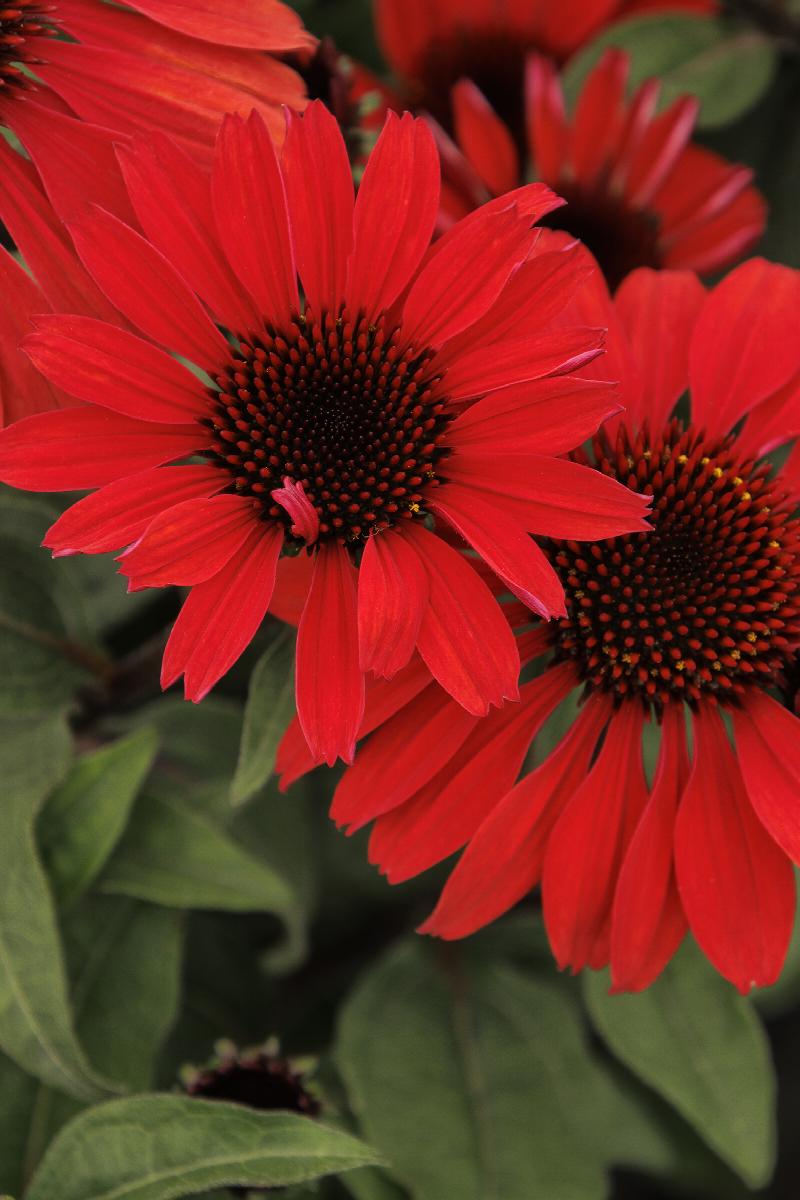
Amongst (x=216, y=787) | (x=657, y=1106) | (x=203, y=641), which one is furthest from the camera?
(x=657, y=1106)

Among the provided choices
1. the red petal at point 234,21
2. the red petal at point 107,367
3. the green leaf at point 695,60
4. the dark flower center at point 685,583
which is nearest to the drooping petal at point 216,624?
the red petal at point 107,367

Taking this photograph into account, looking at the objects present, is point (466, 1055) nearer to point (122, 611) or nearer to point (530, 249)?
point (122, 611)

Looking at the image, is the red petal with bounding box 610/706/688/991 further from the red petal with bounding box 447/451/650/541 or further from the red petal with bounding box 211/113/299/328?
the red petal with bounding box 211/113/299/328

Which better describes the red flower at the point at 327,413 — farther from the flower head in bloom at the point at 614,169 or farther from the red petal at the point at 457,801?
the flower head in bloom at the point at 614,169

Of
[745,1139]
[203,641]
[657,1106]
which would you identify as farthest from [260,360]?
[657,1106]

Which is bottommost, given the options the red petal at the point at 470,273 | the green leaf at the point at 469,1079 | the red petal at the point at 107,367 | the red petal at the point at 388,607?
the green leaf at the point at 469,1079

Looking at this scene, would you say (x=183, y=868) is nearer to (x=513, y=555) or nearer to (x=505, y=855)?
(x=505, y=855)

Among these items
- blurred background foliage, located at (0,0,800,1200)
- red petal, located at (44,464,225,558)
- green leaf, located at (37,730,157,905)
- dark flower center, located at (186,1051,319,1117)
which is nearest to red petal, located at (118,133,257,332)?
red petal, located at (44,464,225,558)
